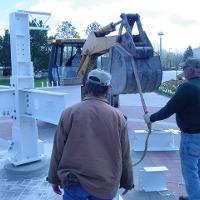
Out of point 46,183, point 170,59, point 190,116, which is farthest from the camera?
point 170,59

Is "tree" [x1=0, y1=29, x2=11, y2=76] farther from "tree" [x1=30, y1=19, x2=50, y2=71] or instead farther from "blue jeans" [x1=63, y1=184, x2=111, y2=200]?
"blue jeans" [x1=63, y1=184, x2=111, y2=200]

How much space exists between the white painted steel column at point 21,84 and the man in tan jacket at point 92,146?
128 inches

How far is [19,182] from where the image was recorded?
5648 millimetres

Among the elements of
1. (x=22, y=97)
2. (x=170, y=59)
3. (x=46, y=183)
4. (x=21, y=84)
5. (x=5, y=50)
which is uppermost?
(x=5, y=50)

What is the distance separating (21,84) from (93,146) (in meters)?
3.55

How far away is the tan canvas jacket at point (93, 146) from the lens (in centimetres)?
280

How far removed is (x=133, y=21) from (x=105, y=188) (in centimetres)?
306

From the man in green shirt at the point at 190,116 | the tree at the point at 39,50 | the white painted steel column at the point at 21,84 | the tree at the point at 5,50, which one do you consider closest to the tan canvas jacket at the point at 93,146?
the man in green shirt at the point at 190,116

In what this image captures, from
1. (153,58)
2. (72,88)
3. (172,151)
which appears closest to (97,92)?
(153,58)

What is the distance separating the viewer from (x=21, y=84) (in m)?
6.06

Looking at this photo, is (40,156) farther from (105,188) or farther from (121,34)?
(105,188)

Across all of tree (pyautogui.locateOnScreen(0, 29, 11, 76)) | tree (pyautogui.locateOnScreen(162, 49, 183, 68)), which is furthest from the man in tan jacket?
tree (pyautogui.locateOnScreen(162, 49, 183, 68))

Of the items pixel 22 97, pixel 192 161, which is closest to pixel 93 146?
pixel 192 161

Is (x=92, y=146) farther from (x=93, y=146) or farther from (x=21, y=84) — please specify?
(x=21, y=84)
